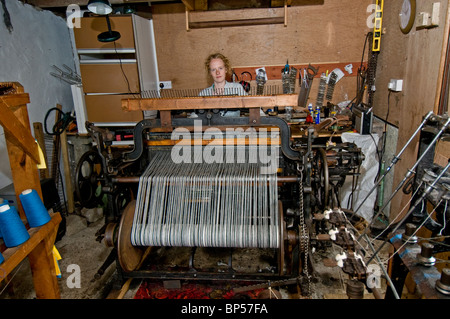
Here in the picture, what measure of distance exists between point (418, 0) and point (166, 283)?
333 centimetres

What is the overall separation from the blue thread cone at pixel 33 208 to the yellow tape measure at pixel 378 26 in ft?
13.0

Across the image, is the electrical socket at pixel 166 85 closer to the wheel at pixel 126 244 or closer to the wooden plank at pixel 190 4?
the wooden plank at pixel 190 4

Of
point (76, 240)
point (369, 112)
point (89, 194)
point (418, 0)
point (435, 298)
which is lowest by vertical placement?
point (76, 240)

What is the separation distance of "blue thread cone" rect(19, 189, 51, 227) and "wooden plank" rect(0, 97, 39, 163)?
218 mm

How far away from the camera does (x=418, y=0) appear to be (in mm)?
2871

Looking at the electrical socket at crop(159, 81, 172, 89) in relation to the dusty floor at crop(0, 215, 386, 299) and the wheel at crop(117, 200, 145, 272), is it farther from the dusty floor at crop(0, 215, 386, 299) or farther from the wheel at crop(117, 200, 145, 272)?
the wheel at crop(117, 200, 145, 272)

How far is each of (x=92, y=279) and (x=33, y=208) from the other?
1.08 metres

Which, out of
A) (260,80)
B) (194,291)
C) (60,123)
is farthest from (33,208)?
(260,80)

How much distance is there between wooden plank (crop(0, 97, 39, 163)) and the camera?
1.61 meters

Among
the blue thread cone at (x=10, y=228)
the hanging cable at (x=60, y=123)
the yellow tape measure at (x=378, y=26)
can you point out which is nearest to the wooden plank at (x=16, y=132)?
the blue thread cone at (x=10, y=228)

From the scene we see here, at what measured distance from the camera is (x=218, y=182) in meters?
2.27
